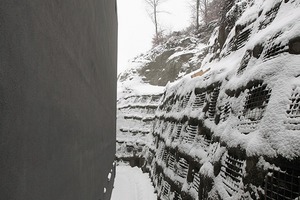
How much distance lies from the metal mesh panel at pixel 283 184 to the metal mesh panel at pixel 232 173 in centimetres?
42

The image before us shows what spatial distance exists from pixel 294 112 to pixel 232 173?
1.04 m

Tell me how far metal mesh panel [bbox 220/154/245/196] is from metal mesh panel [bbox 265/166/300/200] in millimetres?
415

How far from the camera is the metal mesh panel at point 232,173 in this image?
2.29 meters

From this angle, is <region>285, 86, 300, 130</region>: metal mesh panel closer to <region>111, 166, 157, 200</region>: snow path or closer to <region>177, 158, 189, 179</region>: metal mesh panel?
<region>177, 158, 189, 179</region>: metal mesh panel

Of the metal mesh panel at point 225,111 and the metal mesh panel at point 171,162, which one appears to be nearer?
the metal mesh panel at point 225,111

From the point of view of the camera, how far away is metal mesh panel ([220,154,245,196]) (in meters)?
2.29

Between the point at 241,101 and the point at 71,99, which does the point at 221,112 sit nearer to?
the point at 241,101

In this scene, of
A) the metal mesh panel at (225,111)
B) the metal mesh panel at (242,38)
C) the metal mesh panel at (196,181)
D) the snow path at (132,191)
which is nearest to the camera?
the metal mesh panel at (225,111)

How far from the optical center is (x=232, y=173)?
2.51 m

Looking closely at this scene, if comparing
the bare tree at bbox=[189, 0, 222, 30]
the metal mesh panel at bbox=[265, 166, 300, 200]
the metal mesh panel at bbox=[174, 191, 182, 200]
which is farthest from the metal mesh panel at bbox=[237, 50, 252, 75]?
the bare tree at bbox=[189, 0, 222, 30]

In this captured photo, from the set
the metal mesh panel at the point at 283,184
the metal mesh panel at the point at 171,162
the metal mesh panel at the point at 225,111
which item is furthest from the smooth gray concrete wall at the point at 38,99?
the metal mesh panel at the point at 171,162

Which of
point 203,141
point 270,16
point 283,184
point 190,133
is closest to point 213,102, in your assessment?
point 203,141

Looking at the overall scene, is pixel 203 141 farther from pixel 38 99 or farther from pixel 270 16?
pixel 38 99

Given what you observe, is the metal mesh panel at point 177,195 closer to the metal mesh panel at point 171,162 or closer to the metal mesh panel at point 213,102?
the metal mesh panel at point 171,162
